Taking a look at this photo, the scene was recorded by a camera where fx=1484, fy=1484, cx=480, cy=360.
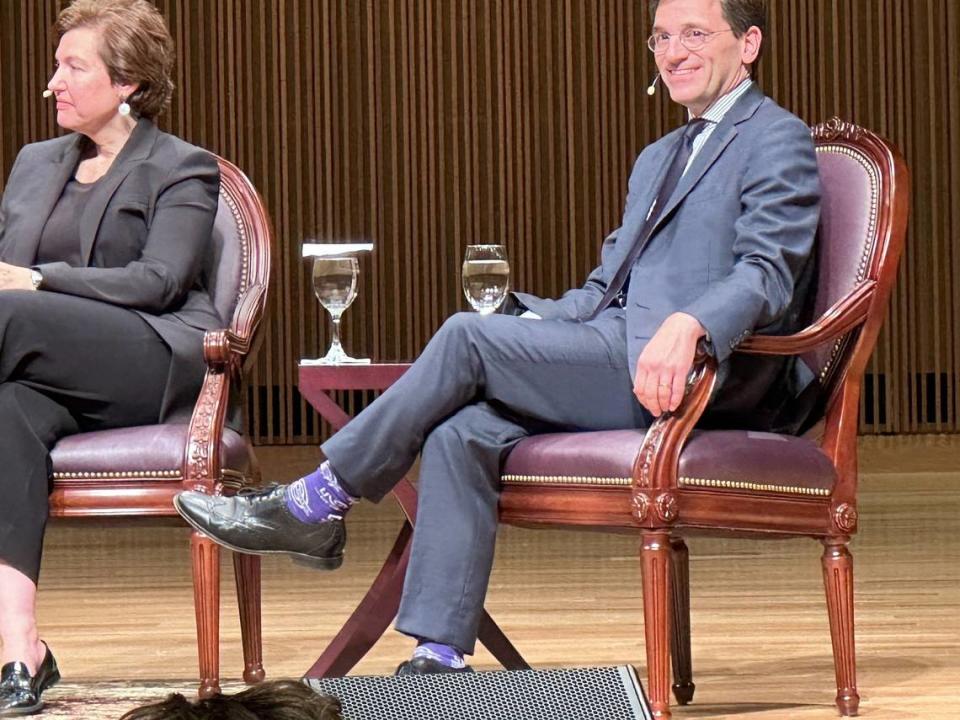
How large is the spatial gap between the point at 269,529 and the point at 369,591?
43 centimetres

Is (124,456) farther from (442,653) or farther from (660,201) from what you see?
(660,201)

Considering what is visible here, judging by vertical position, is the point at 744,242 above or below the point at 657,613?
above

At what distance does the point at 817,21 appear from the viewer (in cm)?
773

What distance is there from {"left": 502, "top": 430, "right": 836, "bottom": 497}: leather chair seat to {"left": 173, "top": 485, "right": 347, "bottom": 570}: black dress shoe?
0.33 metres

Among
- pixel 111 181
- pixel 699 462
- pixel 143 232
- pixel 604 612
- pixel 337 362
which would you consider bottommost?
pixel 604 612

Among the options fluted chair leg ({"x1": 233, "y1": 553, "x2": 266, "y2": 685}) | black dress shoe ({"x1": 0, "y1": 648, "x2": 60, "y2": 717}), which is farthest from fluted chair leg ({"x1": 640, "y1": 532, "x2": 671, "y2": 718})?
black dress shoe ({"x1": 0, "y1": 648, "x2": 60, "y2": 717})

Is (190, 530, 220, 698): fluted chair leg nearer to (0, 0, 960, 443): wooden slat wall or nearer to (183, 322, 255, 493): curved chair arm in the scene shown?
(183, 322, 255, 493): curved chair arm

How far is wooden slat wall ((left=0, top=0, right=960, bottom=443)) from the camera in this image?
7.65 meters

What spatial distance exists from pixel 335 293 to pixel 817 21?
5.32 metres

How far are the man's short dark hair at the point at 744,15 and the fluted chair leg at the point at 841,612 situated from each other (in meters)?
0.94

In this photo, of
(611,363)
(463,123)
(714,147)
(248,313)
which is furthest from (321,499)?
(463,123)

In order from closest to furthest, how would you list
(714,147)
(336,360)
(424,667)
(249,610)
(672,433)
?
1. (424,667)
2. (672,433)
3. (714,147)
4. (336,360)
5. (249,610)

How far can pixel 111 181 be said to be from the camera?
10.3 ft

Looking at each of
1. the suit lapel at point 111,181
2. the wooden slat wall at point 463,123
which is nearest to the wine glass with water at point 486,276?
the suit lapel at point 111,181
